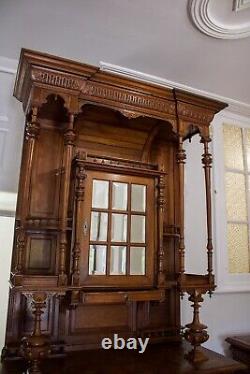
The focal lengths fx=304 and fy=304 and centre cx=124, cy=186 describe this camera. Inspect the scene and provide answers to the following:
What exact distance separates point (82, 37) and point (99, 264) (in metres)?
1.55

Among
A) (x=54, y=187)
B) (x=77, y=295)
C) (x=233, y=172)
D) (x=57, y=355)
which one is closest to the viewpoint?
(x=77, y=295)

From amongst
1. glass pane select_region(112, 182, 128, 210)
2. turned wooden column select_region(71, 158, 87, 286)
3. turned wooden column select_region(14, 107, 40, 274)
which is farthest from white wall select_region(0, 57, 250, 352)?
glass pane select_region(112, 182, 128, 210)

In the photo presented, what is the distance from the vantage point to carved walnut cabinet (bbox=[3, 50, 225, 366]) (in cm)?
167

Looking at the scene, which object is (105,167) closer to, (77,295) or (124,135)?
(124,135)

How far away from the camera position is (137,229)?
188 centimetres

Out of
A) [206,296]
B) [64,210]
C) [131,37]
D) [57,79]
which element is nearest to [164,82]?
[131,37]

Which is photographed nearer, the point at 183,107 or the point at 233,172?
the point at 183,107

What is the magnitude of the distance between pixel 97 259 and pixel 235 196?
1640mm

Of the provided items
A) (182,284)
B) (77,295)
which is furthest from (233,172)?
(77,295)

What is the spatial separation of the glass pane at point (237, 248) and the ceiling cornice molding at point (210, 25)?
1.55 meters

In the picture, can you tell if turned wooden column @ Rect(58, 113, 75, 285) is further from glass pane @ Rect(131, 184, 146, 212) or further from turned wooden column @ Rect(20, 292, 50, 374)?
glass pane @ Rect(131, 184, 146, 212)

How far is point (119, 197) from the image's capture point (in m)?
1.87

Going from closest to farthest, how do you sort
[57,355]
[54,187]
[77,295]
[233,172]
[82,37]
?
[77,295] → [57,355] → [54,187] → [82,37] → [233,172]

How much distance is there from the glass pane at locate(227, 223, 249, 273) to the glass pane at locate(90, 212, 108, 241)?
139 cm
